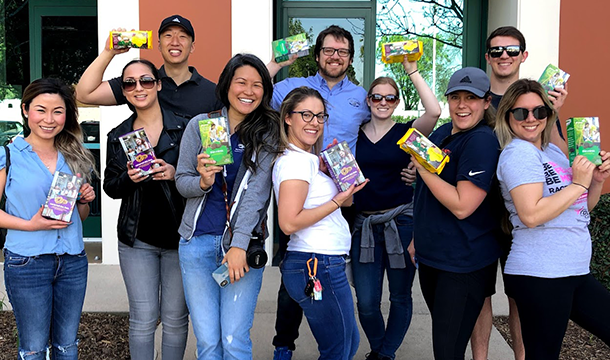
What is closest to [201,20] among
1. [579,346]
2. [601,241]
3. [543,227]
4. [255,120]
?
[255,120]

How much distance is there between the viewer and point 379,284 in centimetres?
342

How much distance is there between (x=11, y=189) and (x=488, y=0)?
5.59 m

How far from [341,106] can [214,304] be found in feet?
5.07

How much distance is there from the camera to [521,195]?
243 centimetres

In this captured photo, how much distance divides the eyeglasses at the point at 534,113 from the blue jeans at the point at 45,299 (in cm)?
234

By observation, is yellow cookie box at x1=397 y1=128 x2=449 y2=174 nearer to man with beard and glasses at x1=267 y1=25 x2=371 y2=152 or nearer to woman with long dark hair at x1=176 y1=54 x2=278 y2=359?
woman with long dark hair at x1=176 y1=54 x2=278 y2=359

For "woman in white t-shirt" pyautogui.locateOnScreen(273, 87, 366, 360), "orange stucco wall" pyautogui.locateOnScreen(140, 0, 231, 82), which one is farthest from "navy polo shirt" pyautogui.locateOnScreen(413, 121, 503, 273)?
"orange stucco wall" pyautogui.locateOnScreen(140, 0, 231, 82)

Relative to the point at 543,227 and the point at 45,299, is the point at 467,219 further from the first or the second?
the point at 45,299

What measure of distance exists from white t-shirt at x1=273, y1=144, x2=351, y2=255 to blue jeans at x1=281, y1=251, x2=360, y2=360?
0.14ft

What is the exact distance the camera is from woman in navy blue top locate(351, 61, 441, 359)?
3330mm

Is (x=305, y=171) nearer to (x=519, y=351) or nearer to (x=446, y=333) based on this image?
(x=446, y=333)

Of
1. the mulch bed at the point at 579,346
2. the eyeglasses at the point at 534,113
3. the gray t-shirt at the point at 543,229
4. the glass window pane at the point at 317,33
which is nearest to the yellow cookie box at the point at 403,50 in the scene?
the eyeglasses at the point at 534,113

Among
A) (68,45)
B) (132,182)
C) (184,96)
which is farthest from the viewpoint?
(68,45)

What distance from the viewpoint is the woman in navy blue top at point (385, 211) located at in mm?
3330
